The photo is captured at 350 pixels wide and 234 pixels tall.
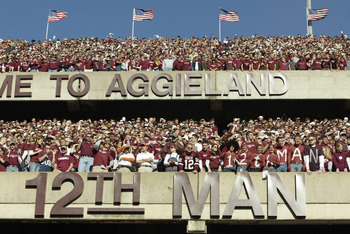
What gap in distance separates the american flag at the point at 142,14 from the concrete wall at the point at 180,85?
41.3 feet

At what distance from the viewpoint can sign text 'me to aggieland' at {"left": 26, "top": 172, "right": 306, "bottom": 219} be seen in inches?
577

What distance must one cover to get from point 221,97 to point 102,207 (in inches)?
450

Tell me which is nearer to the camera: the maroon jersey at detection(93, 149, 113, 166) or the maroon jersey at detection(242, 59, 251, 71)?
the maroon jersey at detection(93, 149, 113, 166)

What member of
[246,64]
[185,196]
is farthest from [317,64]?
[185,196]

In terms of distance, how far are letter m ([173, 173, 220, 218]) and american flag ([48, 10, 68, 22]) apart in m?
26.6

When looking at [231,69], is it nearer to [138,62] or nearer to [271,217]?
[138,62]

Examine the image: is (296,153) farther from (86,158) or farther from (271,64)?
(271,64)

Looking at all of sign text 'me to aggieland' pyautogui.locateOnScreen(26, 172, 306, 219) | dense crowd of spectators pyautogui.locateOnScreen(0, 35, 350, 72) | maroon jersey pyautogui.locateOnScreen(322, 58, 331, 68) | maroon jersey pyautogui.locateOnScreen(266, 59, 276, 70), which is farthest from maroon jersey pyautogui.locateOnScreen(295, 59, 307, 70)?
sign text 'me to aggieland' pyautogui.locateOnScreen(26, 172, 306, 219)

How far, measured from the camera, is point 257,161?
1493 centimetres

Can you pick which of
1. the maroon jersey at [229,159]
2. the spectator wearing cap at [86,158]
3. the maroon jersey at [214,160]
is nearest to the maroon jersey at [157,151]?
the maroon jersey at [214,160]

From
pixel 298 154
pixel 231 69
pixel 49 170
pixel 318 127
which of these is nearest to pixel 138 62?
pixel 231 69

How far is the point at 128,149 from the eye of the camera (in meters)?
15.4

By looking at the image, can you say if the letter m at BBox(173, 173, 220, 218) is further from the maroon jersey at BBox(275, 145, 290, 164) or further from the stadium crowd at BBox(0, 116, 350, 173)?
the maroon jersey at BBox(275, 145, 290, 164)

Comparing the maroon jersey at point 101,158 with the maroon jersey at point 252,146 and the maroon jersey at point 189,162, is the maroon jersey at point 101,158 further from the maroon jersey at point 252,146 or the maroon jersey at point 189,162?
the maroon jersey at point 252,146
